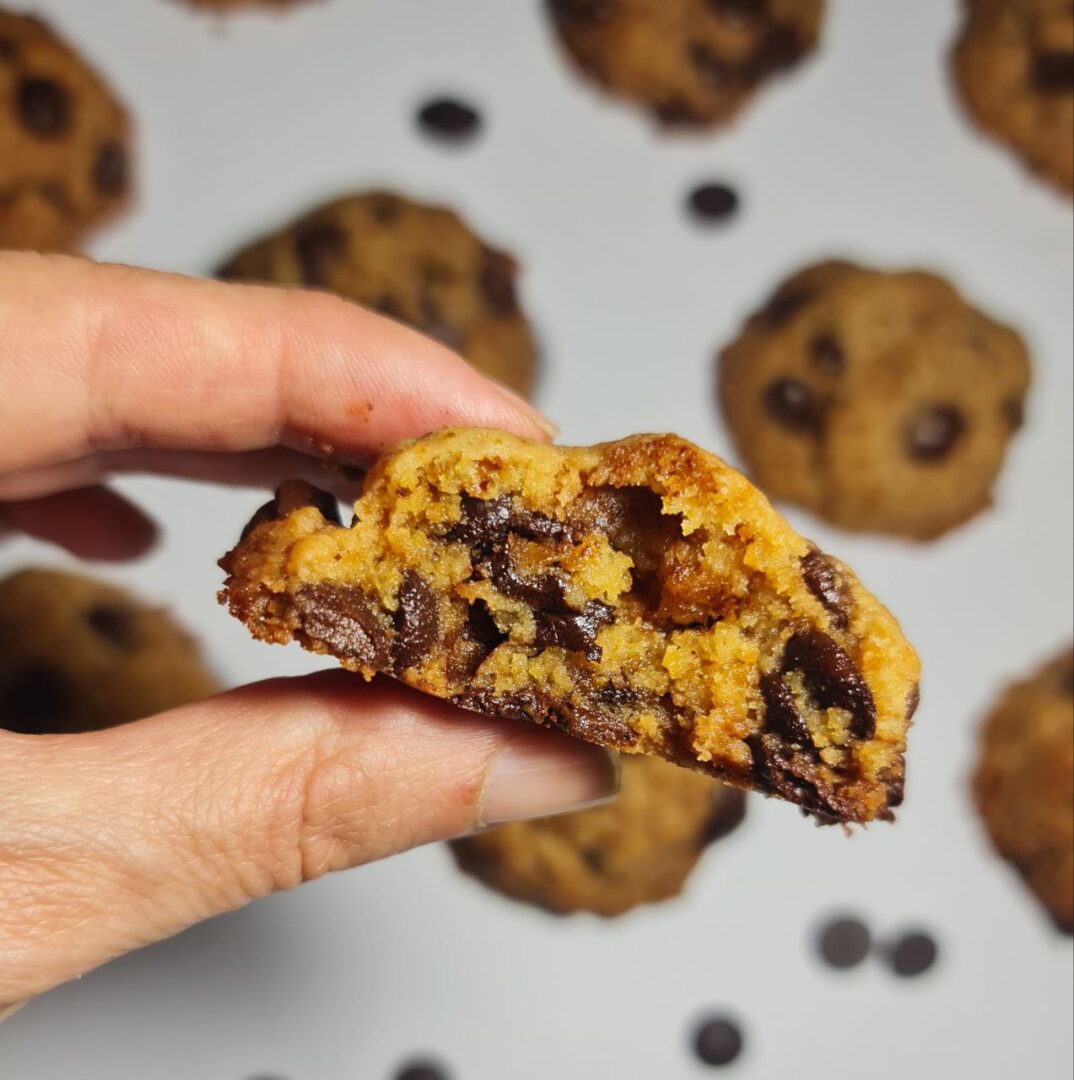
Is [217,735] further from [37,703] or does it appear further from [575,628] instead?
[37,703]

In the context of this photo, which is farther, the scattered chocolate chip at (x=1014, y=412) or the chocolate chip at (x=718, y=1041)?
the scattered chocolate chip at (x=1014, y=412)

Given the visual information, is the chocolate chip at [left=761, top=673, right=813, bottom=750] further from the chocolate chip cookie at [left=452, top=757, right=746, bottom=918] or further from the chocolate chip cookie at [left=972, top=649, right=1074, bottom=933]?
the chocolate chip cookie at [left=972, top=649, right=1074, bottom=933]

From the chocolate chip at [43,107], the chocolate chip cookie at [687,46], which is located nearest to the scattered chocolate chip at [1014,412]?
the chocolate chip cookie at [687,46]

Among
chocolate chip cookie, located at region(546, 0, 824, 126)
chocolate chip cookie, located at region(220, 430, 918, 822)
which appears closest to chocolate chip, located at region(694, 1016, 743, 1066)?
chocolate chip cookie, located at region(220, 430, 918, 822)

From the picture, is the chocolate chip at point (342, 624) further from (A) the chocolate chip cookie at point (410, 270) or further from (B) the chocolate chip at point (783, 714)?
(A) the chocolate chip cookie at point (410, 270)

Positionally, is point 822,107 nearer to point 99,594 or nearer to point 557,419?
point 557,419
